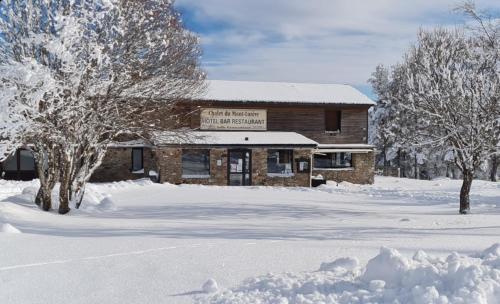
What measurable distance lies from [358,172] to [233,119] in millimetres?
8156

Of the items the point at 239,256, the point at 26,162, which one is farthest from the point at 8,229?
the point at 26,162

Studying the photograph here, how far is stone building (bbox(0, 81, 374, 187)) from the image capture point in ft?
84.6

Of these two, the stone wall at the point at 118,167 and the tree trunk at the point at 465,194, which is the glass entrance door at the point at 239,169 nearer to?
the stone wall at the point at 118,167

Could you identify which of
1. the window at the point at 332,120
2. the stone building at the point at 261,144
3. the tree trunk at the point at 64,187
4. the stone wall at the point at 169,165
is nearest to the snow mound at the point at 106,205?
the tree trunk at the point at 64,187

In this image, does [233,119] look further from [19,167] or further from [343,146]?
[19,167]

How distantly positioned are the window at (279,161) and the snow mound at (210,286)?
2107 centimetres

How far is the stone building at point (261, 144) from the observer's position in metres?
25.8

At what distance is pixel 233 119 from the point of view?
92.3ft

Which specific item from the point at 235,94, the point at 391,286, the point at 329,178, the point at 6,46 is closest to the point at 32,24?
the point at 6,46

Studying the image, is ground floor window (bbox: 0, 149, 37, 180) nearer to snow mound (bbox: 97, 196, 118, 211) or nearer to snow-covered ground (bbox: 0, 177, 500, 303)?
snow-covered ground (bbox: 0, 177, 500, 303)

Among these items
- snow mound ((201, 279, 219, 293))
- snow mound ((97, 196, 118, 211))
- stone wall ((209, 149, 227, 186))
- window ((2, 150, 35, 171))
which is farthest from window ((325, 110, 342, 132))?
snow mound ((201, 279, 219, 293))

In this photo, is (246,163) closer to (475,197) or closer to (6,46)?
(475,197)

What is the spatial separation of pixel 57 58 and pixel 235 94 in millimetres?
17757

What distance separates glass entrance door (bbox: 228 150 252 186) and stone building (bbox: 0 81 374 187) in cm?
5
